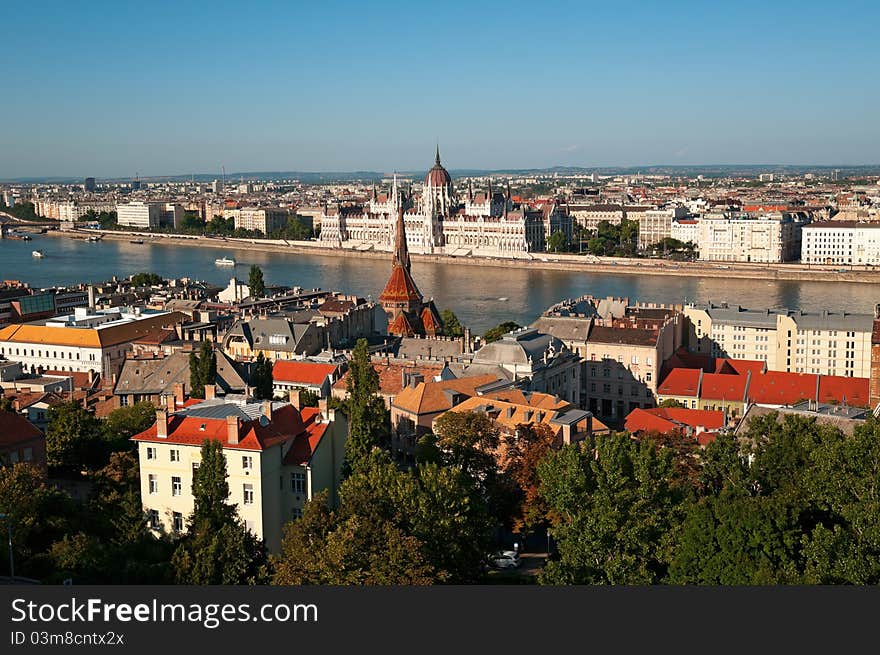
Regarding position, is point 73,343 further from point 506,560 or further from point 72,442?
point 506,560

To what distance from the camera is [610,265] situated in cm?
3506

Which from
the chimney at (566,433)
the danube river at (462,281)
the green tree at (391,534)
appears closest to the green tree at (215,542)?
the green tree at (391,534)

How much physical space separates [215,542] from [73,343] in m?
9.33

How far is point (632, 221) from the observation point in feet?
147

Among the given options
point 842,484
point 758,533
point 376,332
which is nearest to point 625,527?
point 758,533

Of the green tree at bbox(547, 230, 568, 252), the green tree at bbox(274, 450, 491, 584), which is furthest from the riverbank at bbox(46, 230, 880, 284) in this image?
the green tree at bbox(274, 450, 491, 584)

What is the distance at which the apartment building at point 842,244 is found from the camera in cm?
3419

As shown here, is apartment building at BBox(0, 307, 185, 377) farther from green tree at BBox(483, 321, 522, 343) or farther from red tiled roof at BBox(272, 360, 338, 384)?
green tree at BBox(483, 321, 522, 343)

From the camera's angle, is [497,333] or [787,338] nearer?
[787,338]

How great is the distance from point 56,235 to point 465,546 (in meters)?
53.9

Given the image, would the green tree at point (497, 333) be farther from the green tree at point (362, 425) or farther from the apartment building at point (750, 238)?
the apartment building at point (750, 238)

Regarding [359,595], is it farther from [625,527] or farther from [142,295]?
[142,295]

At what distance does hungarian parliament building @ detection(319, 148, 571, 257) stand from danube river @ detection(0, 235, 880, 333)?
3245 mm

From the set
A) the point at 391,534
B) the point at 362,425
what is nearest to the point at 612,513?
the point at 391,534
